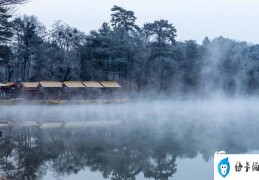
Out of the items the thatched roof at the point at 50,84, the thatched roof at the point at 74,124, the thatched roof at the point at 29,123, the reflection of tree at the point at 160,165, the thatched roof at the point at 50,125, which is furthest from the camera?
the thatched roof at the point at 50,84

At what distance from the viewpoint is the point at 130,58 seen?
4416cm

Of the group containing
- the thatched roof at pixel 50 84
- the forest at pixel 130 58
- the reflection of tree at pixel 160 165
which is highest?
the forest at pixel 130 58

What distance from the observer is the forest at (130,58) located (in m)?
41.4

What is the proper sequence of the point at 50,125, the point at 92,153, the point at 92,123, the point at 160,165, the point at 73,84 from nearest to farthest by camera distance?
1. the point at 160,165
2. the point at 92,153
3. the point at 50,125
4. the point at 92,123
5. the point at 73,84

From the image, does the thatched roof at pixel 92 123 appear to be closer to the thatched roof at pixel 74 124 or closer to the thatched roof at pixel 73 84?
the thatched roof at pixel 74 124

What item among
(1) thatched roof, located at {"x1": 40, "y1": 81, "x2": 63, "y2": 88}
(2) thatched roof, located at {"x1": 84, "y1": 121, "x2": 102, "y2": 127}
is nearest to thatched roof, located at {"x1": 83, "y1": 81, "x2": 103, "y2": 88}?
(1) thatched roof, located at {"x1": 40, "y1": 81, "x2": 63, "y2": 88}

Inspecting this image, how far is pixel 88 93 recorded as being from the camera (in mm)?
39312

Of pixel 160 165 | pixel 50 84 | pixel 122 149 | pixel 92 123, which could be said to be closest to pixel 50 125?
pixel 92 123

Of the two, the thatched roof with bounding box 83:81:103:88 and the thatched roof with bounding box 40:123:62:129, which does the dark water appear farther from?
the thatched roof with bounding box 83:81:103:88

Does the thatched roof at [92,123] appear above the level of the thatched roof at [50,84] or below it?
below

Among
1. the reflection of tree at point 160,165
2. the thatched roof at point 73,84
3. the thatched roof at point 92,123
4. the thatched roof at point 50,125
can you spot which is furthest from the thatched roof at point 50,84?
the reflection of tree at point 160,165

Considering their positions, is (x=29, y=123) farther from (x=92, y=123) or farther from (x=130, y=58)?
(x=130, y=58)

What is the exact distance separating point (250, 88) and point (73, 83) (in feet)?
95.7

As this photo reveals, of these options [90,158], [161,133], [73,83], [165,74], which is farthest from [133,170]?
[165,74]
